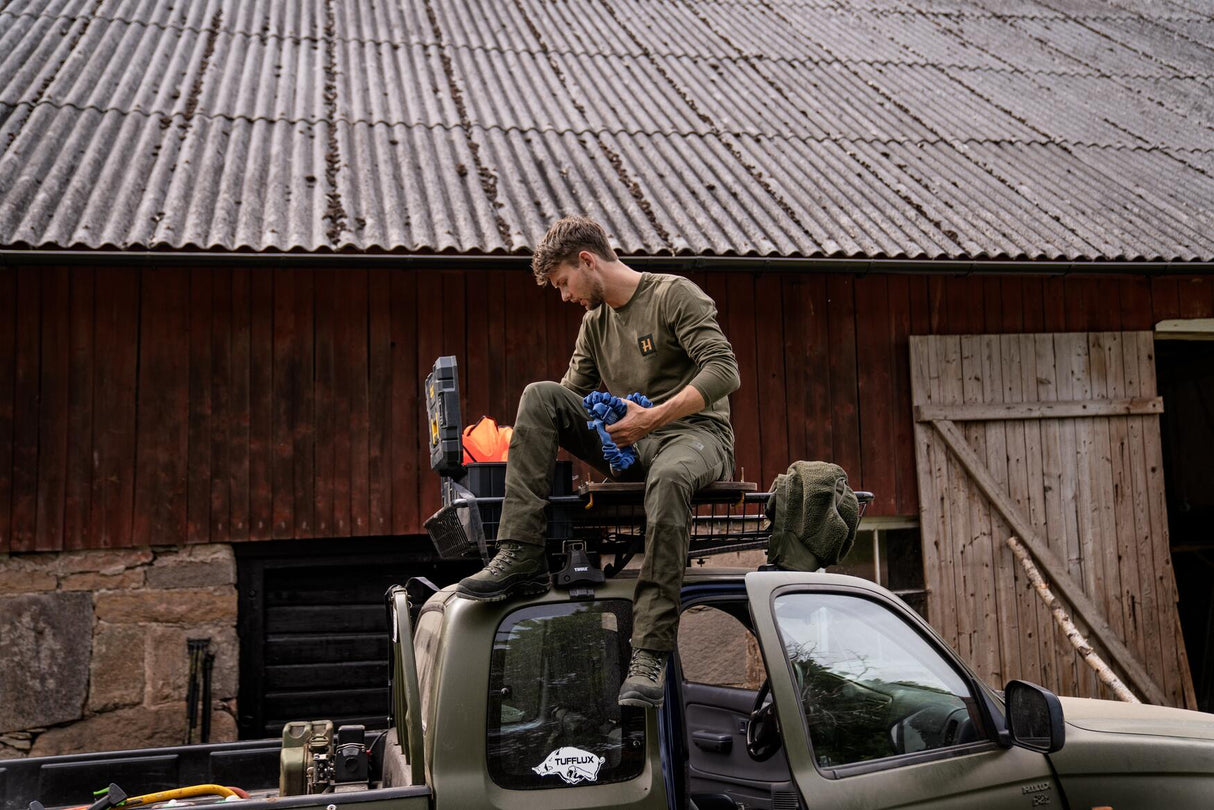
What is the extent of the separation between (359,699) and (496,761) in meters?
4.93

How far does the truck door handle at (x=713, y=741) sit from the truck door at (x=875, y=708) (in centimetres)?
87

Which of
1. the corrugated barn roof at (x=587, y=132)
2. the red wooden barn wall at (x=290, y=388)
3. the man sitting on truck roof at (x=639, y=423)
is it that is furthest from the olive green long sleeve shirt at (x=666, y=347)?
the red wooden barn wall at (x=290, y=388)

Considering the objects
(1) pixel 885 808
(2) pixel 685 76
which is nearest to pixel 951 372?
(2) pixel 685 76

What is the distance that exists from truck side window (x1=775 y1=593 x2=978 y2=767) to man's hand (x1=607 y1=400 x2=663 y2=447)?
0.68m

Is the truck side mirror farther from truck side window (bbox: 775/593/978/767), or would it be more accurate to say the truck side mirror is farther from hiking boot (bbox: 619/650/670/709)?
hiking boot (bbox: 619/650/670/709)

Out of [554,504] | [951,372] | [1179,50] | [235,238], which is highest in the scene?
[1179,50]

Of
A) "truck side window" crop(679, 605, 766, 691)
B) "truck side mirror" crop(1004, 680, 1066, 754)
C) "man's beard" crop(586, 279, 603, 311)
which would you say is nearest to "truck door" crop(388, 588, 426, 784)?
"man's beard" crop(586, 279, 603, 311)

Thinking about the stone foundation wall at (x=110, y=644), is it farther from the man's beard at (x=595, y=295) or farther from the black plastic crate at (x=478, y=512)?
the man's beard at (x=595, y=295)

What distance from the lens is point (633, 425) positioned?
3.46 meters

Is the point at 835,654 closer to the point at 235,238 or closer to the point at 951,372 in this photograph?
the point at 235,238

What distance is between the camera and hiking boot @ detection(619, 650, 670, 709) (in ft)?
9.48

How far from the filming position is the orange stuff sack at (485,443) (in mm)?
4145

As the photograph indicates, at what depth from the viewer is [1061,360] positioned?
27.9ft

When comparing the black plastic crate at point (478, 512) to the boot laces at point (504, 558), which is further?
the black plastic crate at point (478, 512)
